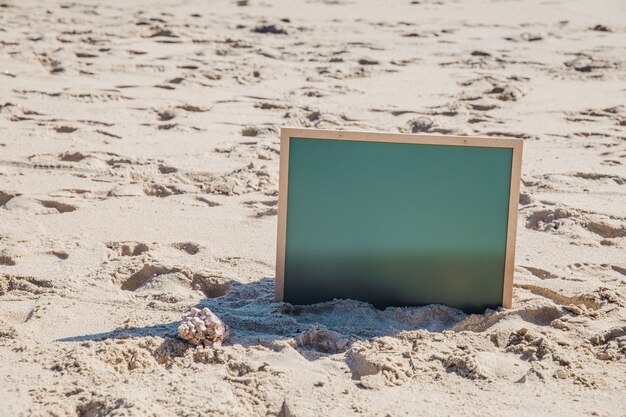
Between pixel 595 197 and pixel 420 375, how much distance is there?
1772 mm

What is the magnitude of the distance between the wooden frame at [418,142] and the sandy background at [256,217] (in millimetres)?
127

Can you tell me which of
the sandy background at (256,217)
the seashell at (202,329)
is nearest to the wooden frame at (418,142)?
the sandy background at (256,217)

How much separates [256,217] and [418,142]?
986 millimetres

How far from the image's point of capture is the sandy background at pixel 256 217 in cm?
191

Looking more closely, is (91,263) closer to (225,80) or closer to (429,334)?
(429,334)

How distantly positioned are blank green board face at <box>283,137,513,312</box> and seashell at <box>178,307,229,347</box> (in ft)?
1.13

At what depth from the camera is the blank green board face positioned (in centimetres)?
234

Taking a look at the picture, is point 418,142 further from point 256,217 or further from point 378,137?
point 256,217

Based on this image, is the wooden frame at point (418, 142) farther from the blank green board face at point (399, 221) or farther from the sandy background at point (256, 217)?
the sandy background at point (256, 217)

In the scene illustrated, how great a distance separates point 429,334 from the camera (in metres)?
2.19

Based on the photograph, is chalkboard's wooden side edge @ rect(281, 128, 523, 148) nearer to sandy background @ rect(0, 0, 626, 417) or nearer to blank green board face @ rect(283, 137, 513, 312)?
blank green board face @ rect(283, 137, 513, 312)

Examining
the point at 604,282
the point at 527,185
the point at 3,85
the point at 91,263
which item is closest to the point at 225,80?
the point at 3,85

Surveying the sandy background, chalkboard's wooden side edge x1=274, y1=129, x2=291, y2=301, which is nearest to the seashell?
the sandy background

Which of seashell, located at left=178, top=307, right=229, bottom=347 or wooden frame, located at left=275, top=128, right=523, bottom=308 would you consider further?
wooden frame, located at left=275, top=128, right=523, bottom=308
